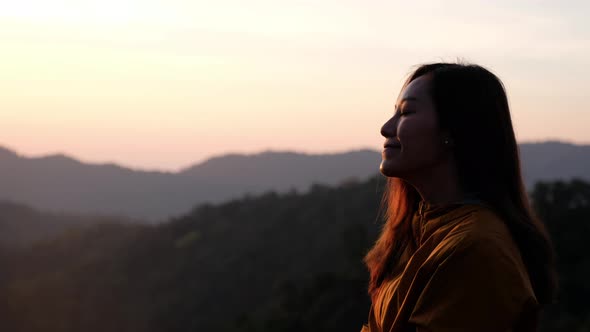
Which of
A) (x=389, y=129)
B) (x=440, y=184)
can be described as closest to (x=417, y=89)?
(x=389, y=129)

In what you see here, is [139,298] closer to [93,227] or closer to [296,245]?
[296,245]

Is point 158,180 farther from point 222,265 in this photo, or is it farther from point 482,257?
point 482,257

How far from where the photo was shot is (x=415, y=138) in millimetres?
1992

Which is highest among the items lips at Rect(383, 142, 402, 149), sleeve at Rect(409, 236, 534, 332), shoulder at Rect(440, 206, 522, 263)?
lips at Rect(383, 142, 402, 149)

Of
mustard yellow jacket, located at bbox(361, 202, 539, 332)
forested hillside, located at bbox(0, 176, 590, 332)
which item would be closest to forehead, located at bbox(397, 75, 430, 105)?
mustard yellow jacket, located at bbox(361, 202, 539, 332)

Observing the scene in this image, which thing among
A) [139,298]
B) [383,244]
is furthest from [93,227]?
[383,244]

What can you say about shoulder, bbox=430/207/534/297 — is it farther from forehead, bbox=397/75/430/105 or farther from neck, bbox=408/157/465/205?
forehead, bbox=397/75/430/105

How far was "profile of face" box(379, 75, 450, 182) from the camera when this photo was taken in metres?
1.99

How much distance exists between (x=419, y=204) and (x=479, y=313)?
629 millimetres

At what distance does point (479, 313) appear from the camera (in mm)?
1669

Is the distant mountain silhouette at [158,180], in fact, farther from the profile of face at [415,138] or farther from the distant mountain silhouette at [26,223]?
the profile of face at [415,138]

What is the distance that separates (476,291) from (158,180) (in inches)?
2184

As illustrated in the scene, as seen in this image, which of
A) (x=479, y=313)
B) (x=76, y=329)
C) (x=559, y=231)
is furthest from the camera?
(x=76, y=329)

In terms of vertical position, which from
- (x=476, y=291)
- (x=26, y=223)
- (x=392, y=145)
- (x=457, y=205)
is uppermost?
(x=392, y=145)
